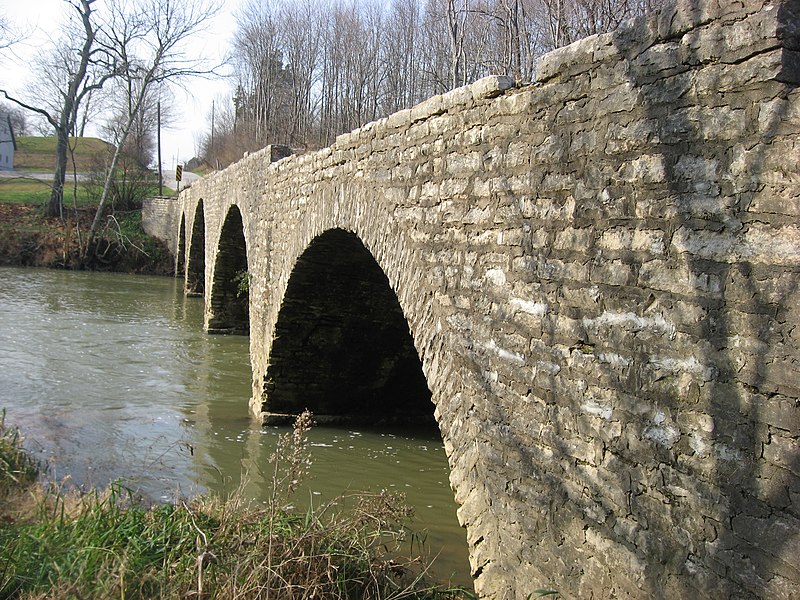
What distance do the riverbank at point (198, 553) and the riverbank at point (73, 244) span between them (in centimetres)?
Result: 2435

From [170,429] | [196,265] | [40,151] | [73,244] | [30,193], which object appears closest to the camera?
[170,429]

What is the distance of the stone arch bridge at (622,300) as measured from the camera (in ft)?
8.25

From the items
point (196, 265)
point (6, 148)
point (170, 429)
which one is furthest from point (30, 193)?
point (170, 429)

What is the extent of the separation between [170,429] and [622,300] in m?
6.57

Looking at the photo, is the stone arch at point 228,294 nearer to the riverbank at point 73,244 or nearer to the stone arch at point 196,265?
the stone arch at point 196,265

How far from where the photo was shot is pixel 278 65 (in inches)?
1336

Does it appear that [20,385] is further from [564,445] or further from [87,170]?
[87,170]

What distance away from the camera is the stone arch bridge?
2.52 m

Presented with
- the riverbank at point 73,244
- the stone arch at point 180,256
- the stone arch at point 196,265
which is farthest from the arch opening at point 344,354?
the riverbank at point 73,244

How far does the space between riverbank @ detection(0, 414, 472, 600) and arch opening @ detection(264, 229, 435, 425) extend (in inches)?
162

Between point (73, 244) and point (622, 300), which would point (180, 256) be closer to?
point (73, 244)

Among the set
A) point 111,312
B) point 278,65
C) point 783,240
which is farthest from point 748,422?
point 278,65

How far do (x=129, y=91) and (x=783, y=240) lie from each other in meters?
30.8

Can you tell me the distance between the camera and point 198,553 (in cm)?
370
